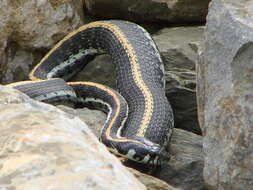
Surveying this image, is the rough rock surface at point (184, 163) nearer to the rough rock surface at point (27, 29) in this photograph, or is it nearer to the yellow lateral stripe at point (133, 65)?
the yellow lateral stripe at point (133, 65)

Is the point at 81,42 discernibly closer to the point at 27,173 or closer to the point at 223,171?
the point at 223,171

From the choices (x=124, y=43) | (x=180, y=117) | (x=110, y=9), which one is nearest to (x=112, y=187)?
(x=180, y=117)

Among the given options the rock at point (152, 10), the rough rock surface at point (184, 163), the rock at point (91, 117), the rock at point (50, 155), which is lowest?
the rough rock surface at point (184, 163)

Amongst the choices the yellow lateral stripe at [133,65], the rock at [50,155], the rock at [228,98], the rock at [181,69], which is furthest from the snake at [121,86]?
the rock at [50,155]

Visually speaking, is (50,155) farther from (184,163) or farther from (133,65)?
(133,65)

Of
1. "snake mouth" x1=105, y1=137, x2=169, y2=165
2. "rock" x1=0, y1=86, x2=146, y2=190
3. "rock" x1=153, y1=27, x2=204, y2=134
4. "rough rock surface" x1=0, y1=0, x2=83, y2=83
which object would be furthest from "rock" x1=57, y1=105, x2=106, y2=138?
"rock" x1=0, y1=86, x2=146, y2=190
